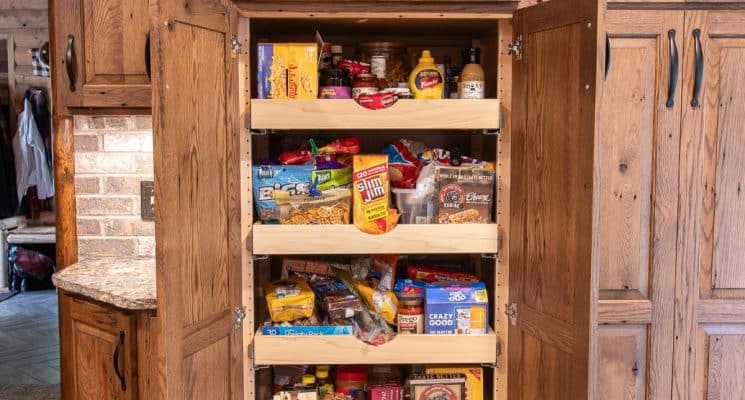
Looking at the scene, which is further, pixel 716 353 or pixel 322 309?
pixel 322 309

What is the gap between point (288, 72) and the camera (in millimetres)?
2066

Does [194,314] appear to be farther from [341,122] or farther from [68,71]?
[68,71]

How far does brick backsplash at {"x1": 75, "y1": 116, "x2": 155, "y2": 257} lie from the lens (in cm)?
257

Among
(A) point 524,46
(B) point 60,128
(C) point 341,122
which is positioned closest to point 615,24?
(A) point 524,46

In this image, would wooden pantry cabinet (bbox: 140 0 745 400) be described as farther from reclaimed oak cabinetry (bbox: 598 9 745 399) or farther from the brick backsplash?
the brick backsplash

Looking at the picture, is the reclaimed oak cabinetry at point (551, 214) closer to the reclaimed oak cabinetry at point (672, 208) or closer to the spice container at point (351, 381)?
the reclaimed oak cabinetry at point (672, 208)

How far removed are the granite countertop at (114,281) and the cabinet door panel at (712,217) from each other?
1.63 meters

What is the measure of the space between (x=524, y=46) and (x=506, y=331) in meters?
0.89

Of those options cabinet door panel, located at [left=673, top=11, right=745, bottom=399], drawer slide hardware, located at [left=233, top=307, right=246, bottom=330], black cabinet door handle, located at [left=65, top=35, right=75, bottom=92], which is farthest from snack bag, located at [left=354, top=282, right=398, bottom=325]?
black cabinet door handle, located at [left=65, top=35, right=75, bottom=92]

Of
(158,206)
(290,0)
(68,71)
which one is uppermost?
(290,0)

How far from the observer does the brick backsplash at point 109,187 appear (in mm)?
2568

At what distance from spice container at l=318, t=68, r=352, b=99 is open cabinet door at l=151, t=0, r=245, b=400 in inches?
11.6

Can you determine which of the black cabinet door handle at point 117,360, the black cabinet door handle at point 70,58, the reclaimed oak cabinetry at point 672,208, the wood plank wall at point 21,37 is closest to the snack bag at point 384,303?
A: the reclaimed oak cabinetry at point 672,208

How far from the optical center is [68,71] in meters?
2.30
